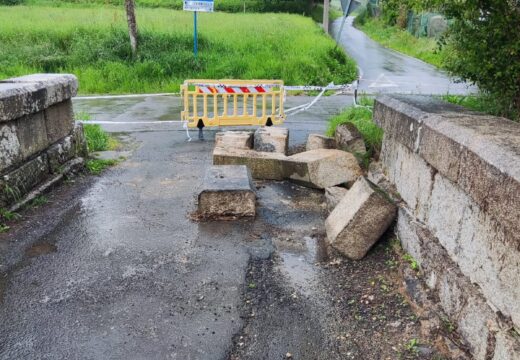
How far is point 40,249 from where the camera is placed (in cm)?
439

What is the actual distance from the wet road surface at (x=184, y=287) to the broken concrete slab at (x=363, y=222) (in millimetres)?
136

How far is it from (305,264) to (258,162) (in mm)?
2460

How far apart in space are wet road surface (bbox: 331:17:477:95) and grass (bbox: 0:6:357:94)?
4.05 feet

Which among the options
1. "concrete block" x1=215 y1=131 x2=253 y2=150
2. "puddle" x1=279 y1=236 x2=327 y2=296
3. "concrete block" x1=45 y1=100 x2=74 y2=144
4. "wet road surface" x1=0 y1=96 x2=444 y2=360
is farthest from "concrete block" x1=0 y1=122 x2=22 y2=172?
"puddle" x1=279 y1=236 x2=327 y2=296

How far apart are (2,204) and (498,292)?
15.2 ft

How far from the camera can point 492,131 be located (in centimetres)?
311

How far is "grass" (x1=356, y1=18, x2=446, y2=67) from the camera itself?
2481cm

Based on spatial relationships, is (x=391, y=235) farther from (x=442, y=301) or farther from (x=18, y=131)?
(x=18, y=131)

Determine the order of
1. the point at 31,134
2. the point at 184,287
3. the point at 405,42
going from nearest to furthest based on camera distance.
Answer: the point at 184,287, the point at 31,134, the point at 405,42

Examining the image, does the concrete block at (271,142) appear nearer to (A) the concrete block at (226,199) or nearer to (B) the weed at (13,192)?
(A) the concrete block at (226,199)

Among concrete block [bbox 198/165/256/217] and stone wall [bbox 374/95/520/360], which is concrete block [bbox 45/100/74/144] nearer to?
concrete block [bbox 198/165/256/217]

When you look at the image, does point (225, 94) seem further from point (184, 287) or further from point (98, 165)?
point (184, 287)

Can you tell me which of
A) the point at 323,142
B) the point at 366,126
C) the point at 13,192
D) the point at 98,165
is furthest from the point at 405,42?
the point at 13,192

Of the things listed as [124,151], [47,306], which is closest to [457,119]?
[47,306]
